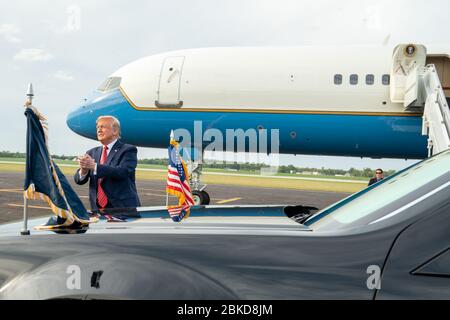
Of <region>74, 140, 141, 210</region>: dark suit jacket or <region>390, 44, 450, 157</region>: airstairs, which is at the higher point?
<region>390, 44, 450, 157</region>: airstairs

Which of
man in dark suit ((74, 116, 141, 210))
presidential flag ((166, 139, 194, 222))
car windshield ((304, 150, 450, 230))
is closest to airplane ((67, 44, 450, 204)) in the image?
presidential flag ((166, 139, 194, 222))

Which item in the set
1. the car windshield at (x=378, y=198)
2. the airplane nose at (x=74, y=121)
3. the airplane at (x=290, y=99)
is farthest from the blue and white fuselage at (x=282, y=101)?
the car windshield at (x=378, y=198)

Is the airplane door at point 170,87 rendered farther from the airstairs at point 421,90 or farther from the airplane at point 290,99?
the airstairs at point 421,90

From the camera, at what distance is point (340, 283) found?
1.72 meters

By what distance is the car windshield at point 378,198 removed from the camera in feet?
6.57

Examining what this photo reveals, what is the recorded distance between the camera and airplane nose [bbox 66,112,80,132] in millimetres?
13500

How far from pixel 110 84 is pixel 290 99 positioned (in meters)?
5.15

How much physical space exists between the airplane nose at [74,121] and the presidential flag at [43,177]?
11006 mm

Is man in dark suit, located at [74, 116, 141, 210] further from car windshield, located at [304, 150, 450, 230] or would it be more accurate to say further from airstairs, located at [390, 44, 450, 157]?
airstairs, located at [390, 44, 450, 157]

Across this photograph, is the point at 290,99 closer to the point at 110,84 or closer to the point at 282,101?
the point at 282,101

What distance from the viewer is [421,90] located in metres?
10.7

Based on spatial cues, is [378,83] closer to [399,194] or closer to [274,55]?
[274,55]

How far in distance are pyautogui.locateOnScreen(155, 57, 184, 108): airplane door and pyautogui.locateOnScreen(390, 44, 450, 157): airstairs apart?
5.31 meters
